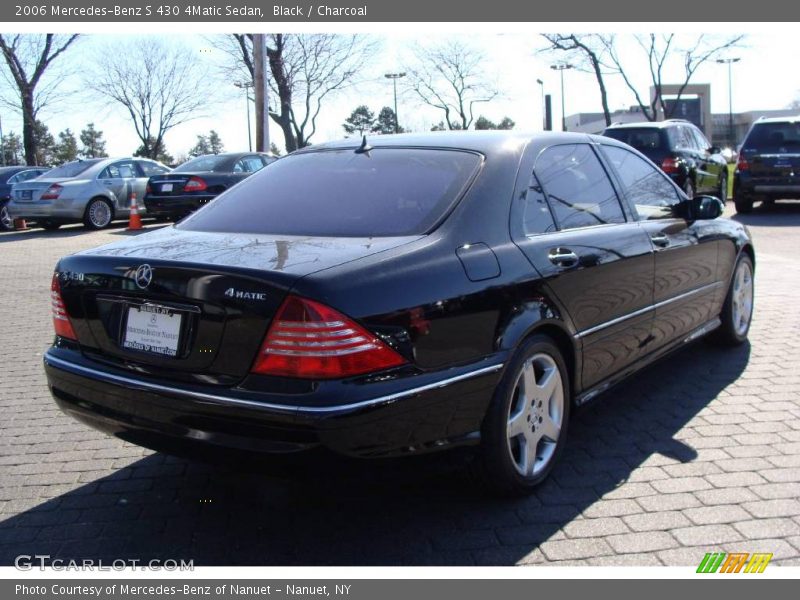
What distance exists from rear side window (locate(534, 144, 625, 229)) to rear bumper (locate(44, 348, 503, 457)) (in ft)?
3.71

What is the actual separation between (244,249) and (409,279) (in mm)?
680

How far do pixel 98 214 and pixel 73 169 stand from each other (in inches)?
53.1

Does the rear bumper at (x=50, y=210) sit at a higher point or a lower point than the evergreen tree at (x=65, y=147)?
lower

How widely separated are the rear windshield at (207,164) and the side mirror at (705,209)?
39.7 feet

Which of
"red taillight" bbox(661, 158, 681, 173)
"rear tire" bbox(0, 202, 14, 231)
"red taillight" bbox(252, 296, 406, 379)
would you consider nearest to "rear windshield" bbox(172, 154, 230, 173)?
"rear tire" bbox(0, 202, 14, 231)

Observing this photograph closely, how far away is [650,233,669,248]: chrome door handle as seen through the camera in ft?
14.8

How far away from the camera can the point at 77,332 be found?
10.7 feet

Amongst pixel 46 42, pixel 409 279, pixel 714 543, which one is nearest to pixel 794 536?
pixel 714 543

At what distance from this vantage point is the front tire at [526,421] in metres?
3.17

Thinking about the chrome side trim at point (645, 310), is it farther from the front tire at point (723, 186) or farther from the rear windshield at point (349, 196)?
the front tire at point (723, 186)

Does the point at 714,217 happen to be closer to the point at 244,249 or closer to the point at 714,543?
the point at 714,543

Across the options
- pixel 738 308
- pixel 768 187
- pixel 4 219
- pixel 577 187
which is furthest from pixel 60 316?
pixel 4 219

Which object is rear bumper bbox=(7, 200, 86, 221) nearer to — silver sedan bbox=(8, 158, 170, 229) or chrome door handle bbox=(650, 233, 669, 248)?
silver sedan bbox=(8, 158, 170, 229)

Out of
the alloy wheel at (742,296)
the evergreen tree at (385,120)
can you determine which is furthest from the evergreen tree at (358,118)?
the alloy wheel at (742,296)
